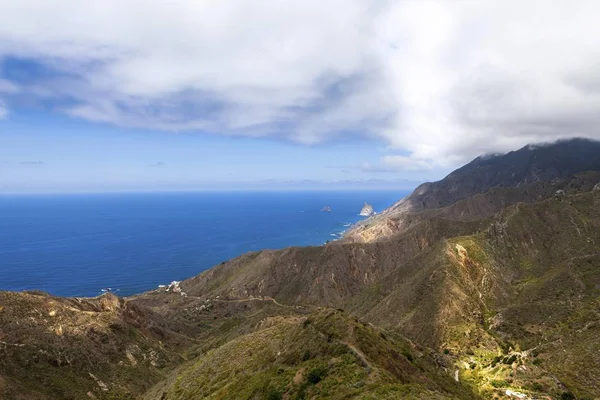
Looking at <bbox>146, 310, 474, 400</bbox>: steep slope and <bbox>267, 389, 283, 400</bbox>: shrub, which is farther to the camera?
<bbox>267, 389, 283, 400</bbox>: shrub

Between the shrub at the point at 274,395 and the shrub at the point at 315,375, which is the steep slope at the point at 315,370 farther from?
the shrub at the point at 274,395

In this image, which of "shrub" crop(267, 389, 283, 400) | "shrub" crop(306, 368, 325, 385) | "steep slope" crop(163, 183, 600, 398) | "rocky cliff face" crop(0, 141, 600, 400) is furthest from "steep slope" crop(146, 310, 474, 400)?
"steep slope" crop(163, 183, 600, 398)

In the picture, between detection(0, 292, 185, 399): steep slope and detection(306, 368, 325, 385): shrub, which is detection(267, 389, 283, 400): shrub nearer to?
detection(306, 368, 325, 385): shrub

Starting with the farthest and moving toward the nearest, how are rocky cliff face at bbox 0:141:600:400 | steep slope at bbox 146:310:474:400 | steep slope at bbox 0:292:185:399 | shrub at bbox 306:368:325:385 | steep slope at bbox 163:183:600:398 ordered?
steep slope at bbox 163:183:600:398 < steep slope at bbox 0:292:185:399 < rocky cliff face at bbox 0:141:600:400 < shrub at bbox 306:368:325:385 < steep slope at bbox 146:310:474:400

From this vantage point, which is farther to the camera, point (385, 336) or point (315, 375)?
point (385, 336)

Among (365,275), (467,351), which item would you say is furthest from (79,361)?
(365,275)

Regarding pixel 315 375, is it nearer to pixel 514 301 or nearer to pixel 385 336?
pixel 385 336

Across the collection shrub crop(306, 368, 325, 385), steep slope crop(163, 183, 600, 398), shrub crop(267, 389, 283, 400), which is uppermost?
shrub crop(306, 368, 325, 385)

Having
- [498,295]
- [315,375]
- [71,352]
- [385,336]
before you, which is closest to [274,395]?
[315,375]

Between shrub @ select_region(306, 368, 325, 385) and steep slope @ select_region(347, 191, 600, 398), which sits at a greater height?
shrub @ select_region(306, 368, 325, 385)

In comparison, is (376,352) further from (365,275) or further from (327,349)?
(365,275)

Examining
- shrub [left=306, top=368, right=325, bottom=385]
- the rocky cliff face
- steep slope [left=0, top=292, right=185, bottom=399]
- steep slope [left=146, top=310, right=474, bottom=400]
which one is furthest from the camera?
steep slope [left=0, top=292, right=185, bottom=399]
